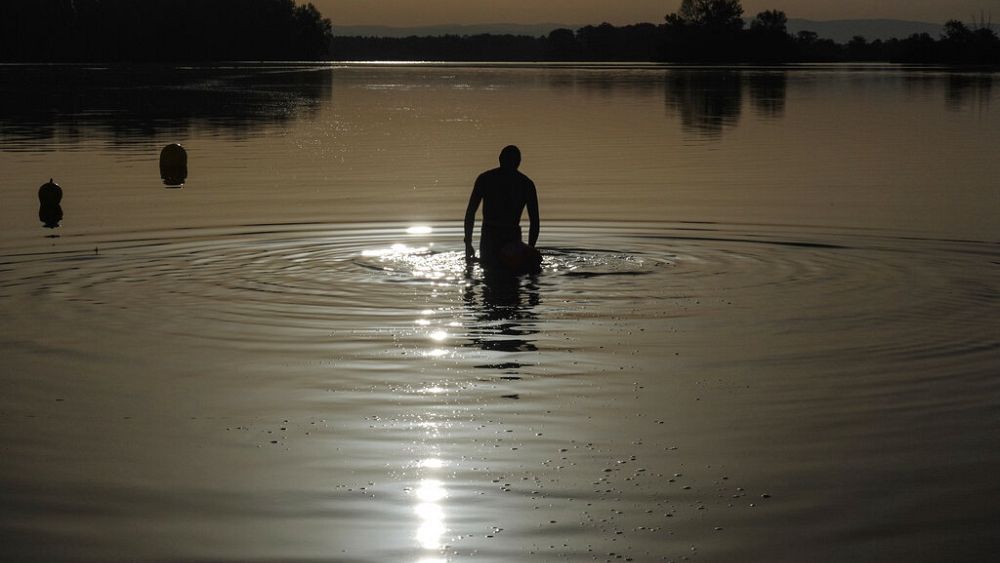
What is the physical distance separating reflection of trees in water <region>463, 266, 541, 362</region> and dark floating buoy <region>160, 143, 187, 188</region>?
15895 millimetres

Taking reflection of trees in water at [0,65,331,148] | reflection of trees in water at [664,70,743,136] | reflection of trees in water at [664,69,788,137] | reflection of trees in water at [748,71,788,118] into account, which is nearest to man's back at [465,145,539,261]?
reflection of trees in water at [0,65,331,148]

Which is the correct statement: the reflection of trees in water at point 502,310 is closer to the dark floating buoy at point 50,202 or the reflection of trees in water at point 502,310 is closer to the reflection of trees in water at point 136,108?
the dark floating buoy at point 50,202

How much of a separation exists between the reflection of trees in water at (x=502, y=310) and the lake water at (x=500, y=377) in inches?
2.5

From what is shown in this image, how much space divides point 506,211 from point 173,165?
16.9m

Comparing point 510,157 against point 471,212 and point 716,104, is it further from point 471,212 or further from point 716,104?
point 716,104

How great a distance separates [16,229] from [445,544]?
17560 mm

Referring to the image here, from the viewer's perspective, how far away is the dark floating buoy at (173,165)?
32.9 m

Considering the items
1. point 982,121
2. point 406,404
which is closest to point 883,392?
point 406,404

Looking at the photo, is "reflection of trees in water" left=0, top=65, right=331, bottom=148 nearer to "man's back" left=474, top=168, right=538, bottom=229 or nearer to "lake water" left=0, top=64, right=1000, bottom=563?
"lake water" left=0, top=64, right=1000, bottom=563

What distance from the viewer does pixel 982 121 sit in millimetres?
56938

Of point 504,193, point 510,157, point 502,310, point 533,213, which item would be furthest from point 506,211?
point 502,310

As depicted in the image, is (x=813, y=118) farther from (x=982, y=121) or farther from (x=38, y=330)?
(x=38, y=330)

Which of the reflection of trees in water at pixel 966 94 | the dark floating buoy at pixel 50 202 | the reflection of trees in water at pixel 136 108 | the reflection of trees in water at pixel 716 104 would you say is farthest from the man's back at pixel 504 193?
the reflection of trees in water at pixel 966 94

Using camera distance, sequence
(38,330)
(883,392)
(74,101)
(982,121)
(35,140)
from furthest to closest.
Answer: (74,101) < (982,121) < (35,140) < (38,330) < (883,392)
